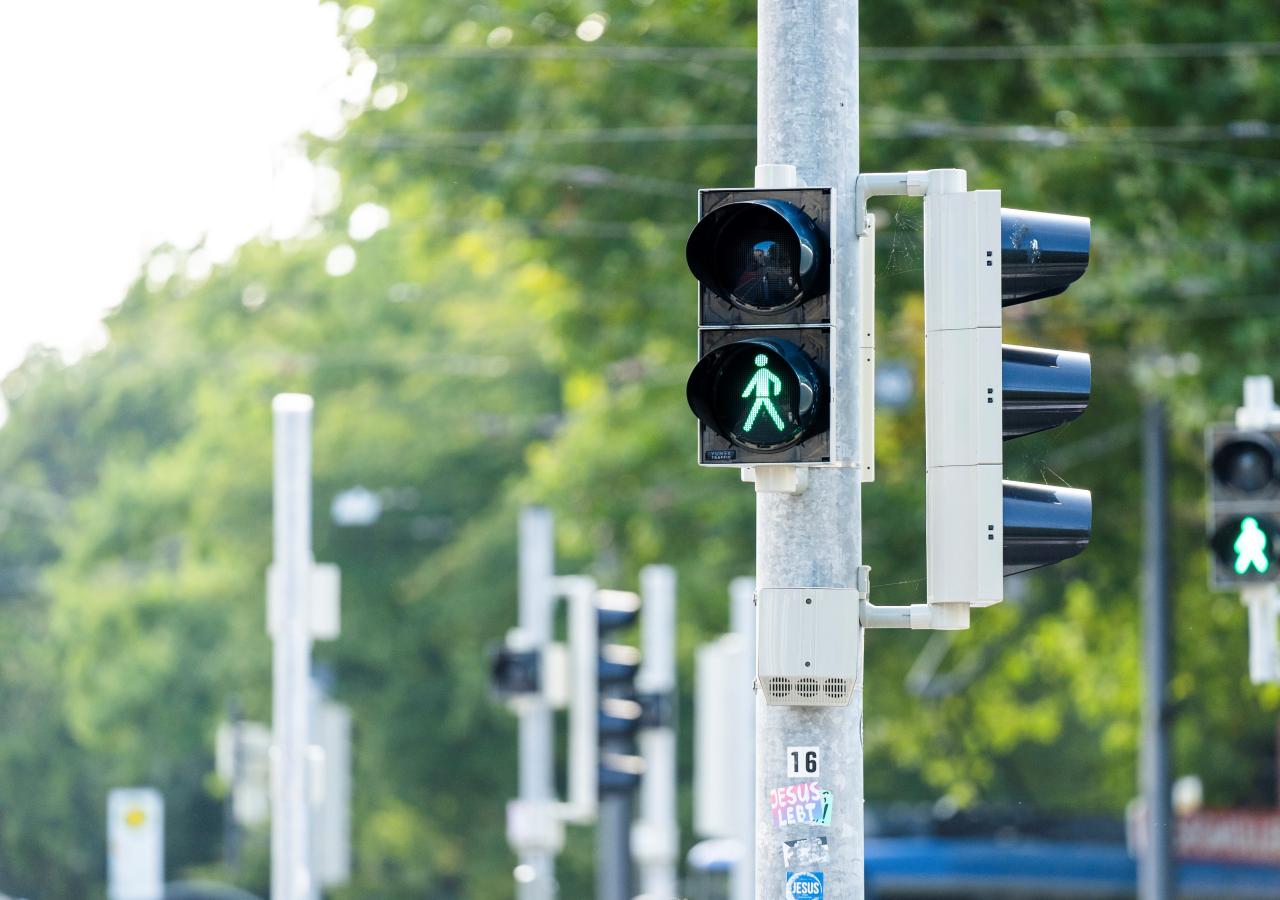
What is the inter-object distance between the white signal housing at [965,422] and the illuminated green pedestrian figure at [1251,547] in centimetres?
549

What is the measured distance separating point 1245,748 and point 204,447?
16.0 meters

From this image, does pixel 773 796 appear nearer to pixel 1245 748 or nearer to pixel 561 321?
pixel 561 321

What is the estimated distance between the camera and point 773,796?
632 cm

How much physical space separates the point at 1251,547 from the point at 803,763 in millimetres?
5742

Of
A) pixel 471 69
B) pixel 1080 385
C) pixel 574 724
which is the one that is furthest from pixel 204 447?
pixel 1080 385

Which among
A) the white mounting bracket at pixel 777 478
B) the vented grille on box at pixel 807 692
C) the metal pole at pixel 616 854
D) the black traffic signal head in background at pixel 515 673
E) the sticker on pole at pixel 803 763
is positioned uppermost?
the black traffic signal head in background at pixel 515 673

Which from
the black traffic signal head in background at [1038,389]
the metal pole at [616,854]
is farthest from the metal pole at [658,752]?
the black traffic signal head in background at [1038,389]

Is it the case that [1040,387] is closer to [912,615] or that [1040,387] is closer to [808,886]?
[912,615]

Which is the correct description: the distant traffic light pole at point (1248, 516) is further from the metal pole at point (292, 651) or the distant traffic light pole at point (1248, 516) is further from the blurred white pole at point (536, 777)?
the blurred white pole at point (536, 777)

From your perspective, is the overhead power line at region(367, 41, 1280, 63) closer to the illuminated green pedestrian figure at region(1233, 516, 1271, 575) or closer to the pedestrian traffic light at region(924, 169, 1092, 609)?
the illuminated green pedestrian figure at region(1233, 516, 1271, 575)

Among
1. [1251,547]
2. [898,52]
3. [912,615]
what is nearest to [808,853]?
[912,615]

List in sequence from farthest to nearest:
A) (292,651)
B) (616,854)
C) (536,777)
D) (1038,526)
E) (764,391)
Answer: (616,854), (536,777), (292,651), (1038,526), (764,391)

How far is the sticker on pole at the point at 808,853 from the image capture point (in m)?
6.28

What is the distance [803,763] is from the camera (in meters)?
6.29
